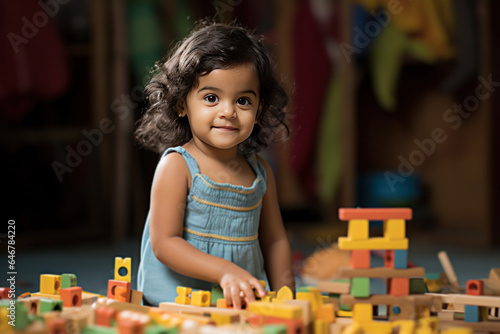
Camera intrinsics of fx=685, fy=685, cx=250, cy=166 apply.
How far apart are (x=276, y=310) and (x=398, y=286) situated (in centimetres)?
18

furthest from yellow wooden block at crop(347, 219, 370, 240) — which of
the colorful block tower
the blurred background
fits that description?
the blurred background

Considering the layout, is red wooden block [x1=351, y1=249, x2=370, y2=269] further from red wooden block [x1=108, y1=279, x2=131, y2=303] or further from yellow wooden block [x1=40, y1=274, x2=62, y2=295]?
yellow wooden block [x1=40, y1=274, x2=62, y2=295]

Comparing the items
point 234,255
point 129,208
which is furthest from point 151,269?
point 129,208

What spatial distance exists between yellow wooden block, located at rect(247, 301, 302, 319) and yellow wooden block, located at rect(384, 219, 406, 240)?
0.56 ft

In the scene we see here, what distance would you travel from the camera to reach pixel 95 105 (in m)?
2.72

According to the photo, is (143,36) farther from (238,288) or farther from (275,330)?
(275,330)

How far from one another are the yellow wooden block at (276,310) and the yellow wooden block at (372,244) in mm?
111

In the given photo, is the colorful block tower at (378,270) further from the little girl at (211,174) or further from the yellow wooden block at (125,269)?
the yellow wooden block at (125,269)

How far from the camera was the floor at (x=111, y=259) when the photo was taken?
196 centimetres

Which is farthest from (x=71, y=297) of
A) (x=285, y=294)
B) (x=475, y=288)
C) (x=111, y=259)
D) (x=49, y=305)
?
(x=111, y=259)

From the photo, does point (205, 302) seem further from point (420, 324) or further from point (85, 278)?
point (85, 278)

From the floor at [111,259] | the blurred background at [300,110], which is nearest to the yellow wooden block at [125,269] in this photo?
the floor at [111,259]

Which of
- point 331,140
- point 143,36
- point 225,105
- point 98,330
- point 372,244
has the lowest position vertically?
point 98,330

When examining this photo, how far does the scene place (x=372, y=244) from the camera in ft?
2.93
